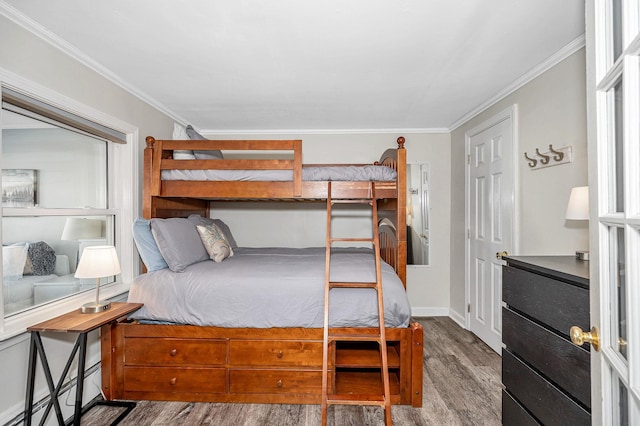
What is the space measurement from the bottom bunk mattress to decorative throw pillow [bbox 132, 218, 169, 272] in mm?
102

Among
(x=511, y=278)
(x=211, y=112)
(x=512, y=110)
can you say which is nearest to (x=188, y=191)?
(x=211, y=112)

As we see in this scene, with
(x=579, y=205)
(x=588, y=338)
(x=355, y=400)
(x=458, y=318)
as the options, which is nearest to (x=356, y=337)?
(x=355, y=400)

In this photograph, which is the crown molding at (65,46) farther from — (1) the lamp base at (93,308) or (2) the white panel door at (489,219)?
(2) the white panel door at (489,219)

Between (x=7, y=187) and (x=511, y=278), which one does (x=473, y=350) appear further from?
(x=7, y=187)

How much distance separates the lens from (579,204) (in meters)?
1.74

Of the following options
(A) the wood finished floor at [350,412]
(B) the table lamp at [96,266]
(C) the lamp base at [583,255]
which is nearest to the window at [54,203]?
(B) the table lamp at [96,266]

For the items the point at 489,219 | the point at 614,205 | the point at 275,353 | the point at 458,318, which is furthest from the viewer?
the point at 458,318

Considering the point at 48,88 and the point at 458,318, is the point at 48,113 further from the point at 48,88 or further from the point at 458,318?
the point at 458,318

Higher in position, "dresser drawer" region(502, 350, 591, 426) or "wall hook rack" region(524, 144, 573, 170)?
"wall hook rack" region(524, 144, 573, 170)

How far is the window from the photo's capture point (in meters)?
1.80

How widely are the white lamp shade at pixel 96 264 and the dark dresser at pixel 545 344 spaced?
7.58 ft

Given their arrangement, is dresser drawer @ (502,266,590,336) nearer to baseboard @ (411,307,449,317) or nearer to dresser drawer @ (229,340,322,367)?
dresser drawer @ (229,340,322,367)

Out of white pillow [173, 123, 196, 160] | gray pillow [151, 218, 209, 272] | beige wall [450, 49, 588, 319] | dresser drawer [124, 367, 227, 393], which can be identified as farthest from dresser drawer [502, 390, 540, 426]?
white pillow [173, 123, 196, 160]

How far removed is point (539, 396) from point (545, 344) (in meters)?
0.26
